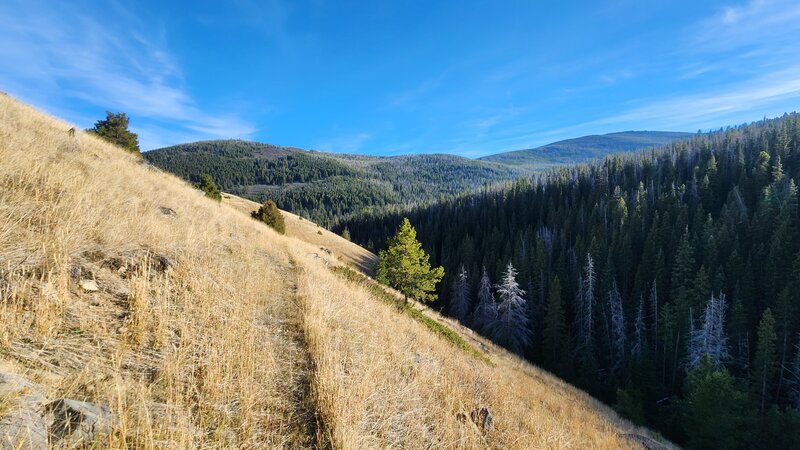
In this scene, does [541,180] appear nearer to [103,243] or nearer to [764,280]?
[764,280]

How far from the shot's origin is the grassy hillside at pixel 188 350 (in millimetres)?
3387

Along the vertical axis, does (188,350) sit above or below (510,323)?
above

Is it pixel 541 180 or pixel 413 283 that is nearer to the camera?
pixel 413 283

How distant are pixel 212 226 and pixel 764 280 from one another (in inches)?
2314

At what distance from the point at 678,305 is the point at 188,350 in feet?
165

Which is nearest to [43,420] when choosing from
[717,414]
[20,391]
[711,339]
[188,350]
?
[20,391]

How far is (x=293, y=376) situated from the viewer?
15.7 ft

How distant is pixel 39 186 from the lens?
634 centimetres

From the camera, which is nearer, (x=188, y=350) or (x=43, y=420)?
(x=43, y=420)

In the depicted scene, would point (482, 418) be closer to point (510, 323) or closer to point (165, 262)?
point (165, 262)

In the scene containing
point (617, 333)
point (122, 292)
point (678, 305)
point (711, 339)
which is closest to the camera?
point (122, 292)

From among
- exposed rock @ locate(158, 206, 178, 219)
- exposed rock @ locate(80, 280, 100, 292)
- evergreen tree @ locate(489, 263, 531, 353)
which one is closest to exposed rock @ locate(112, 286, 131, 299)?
exposed rock @ locate(80, 280, 100, 292)

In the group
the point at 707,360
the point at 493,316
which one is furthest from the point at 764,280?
the point at 493,316

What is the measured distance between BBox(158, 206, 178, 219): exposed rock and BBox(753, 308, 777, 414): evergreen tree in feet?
147
